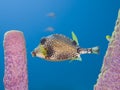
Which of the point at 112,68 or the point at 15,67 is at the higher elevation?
the point at 15,67

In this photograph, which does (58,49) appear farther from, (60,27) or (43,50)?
(60,27)

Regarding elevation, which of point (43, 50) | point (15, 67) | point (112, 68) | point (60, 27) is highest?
point (60, 27)

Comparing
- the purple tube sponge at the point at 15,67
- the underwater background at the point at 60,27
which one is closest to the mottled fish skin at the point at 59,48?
the purple tube sponge at the point at 15,67

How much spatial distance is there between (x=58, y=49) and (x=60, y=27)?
775 cm

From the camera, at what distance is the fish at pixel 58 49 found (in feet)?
8.43

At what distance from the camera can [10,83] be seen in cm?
229

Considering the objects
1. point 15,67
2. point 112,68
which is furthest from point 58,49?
point 112,68

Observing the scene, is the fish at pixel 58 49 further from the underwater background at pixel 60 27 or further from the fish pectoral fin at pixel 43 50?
the underwater background at pixel 60 27

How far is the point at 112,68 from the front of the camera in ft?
5.72

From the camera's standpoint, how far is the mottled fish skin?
102 inches

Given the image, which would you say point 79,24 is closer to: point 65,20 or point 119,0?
point 65,20

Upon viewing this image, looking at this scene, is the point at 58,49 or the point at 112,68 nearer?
the point at 112,68

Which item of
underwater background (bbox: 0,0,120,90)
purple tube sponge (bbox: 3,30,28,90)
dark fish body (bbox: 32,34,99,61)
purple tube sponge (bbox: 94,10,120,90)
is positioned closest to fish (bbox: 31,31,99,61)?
dark fish body (bbox: 32,34,99,61)

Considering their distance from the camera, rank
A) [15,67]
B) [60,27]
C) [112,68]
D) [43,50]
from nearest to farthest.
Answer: [112,68] < [15,67] < [43,50] < [60,27]
